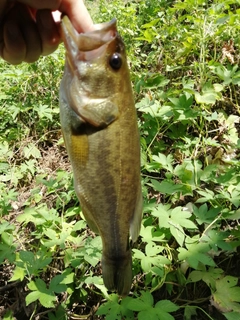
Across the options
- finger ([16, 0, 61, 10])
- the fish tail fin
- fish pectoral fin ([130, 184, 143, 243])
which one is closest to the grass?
the fish tail fin

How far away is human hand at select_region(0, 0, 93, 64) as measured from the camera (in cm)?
212

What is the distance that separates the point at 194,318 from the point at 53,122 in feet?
7.81

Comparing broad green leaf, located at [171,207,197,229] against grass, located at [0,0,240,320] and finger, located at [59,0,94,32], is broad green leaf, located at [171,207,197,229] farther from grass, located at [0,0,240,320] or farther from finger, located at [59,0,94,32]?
finger, located at [59,0,94,32]

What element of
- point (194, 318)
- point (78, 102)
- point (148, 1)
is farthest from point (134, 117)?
point (148, 1)

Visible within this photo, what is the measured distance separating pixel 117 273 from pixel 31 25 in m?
1.37

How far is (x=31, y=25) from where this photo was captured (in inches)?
89.7

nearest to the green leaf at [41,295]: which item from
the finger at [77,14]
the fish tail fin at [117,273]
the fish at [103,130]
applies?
the fish tail fin at [117,273]

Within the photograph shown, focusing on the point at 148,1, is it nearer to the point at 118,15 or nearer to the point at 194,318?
the point at 118,15

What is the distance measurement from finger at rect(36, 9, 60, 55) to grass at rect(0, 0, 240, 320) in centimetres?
102

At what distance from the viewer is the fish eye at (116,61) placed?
65.5 inches

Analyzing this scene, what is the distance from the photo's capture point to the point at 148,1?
5398 mm

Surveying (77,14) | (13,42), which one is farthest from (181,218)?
(13,42)

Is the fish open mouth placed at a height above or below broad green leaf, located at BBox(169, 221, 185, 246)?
above

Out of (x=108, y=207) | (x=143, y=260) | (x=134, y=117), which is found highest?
(x=134, y=117)
